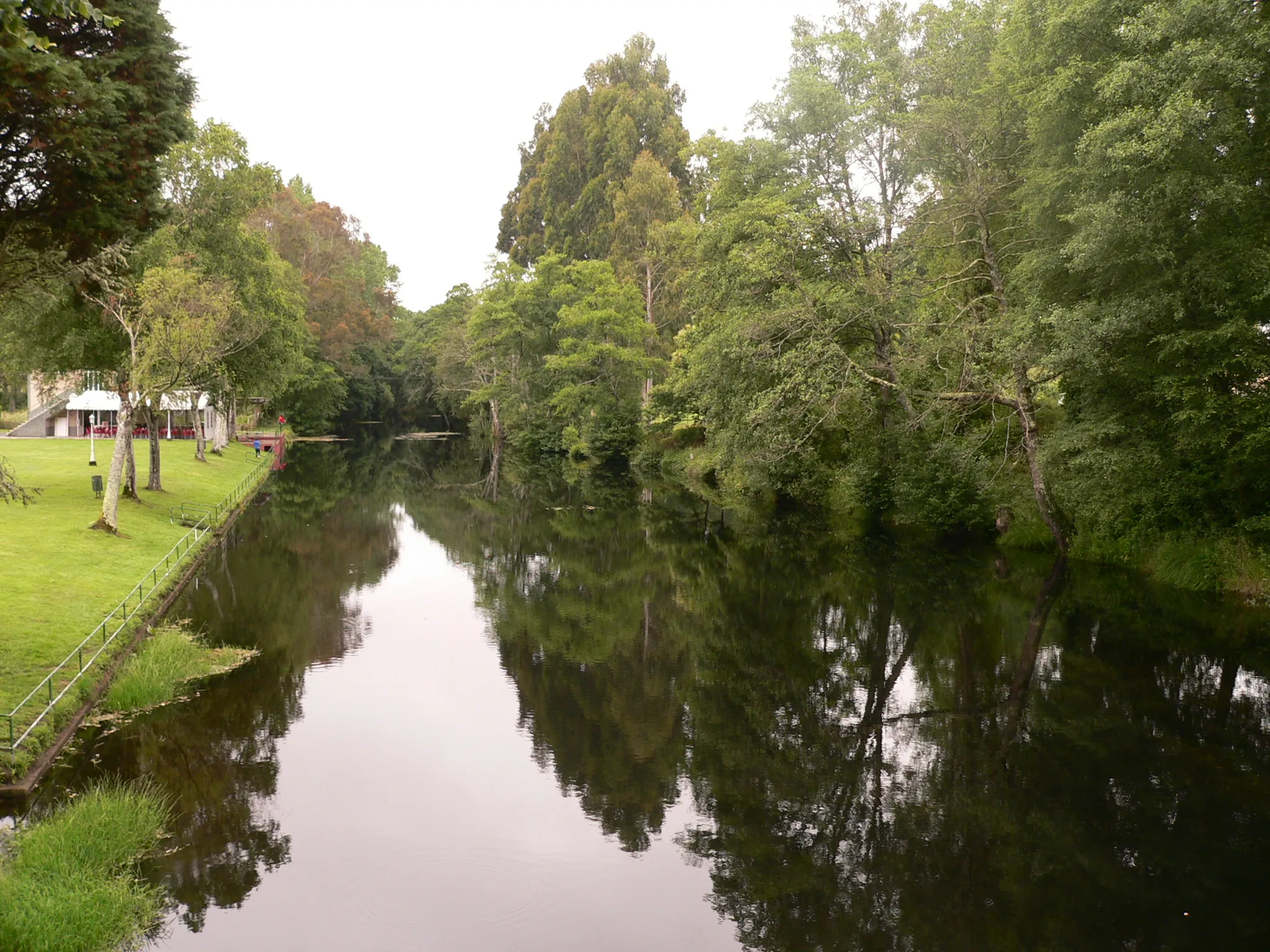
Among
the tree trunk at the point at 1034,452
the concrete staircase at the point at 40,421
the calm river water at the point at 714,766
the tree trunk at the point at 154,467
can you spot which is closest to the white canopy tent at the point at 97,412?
the concrete staircase at the point at 40,421

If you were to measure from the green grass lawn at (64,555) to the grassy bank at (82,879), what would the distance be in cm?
301

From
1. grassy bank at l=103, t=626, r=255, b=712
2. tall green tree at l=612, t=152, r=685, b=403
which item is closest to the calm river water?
grassy bank at l=103, t=626, r=255, b=712

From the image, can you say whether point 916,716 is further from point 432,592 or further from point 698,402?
point 698,402

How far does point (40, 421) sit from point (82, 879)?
5674cm

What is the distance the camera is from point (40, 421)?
184 ft

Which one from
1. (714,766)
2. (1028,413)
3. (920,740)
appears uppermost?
(1028,413)

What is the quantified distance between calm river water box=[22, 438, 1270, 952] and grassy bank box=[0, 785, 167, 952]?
1.11ft

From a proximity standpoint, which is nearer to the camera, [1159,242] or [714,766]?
[714,766]

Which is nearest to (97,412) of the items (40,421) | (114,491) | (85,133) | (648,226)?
(40,421)

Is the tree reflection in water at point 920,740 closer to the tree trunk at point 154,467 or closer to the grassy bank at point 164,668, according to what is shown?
the grassy bank at point 164,668

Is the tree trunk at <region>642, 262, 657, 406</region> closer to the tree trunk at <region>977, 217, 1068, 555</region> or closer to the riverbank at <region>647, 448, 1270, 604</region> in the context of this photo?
the tree trunk at <region>977, 217, 1068, 555</region>

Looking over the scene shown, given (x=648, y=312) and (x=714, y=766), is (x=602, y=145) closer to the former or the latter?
(x=648, y=312)

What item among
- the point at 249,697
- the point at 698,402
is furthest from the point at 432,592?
→ the point at 698,402

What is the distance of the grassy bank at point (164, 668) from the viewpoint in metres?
14.0
